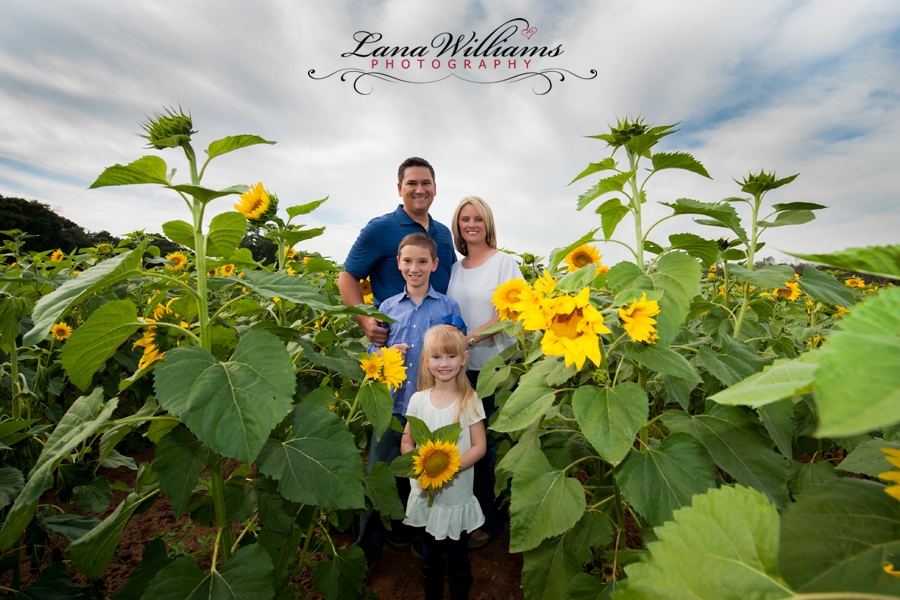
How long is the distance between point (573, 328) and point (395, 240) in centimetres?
185

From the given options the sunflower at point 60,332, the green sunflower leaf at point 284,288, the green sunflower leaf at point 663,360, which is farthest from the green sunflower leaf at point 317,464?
the sunflower at point 60,332

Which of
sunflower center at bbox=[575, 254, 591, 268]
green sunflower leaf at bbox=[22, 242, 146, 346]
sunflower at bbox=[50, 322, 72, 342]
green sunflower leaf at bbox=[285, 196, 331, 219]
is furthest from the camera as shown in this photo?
sunflower at bbox=[50, 322, 72, 342]

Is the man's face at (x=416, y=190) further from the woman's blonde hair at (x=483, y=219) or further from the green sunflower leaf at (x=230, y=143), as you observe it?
the green sunflower leaf at (x=230, y=143)

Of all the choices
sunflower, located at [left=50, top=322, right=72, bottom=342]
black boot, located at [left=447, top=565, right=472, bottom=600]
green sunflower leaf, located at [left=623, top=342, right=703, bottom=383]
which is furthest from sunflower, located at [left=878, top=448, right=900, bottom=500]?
sunflower, located at [left=50, top=322, right=72, bottom=342]

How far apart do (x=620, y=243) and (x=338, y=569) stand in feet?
5.34

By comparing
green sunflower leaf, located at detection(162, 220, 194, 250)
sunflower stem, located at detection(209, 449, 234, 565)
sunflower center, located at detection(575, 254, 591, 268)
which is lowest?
sunflower stem, located at detection(209, 449, 234, 565)

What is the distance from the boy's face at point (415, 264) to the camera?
246cm

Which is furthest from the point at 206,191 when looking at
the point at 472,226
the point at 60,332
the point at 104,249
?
the point at 104,249

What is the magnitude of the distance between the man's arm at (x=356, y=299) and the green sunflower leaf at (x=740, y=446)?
5.19 feet

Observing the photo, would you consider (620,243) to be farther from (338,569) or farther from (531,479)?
(338,569)

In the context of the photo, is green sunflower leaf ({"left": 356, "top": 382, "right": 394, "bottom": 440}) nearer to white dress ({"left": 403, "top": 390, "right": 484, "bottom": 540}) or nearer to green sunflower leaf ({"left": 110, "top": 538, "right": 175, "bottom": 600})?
white dress ({"left": 403, "top": 390, "right": 484, "bottom": 540})

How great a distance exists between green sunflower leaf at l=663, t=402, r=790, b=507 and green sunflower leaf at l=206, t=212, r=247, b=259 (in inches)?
58.0

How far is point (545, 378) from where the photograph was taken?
1263 millimetres

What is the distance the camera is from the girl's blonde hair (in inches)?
84.9
